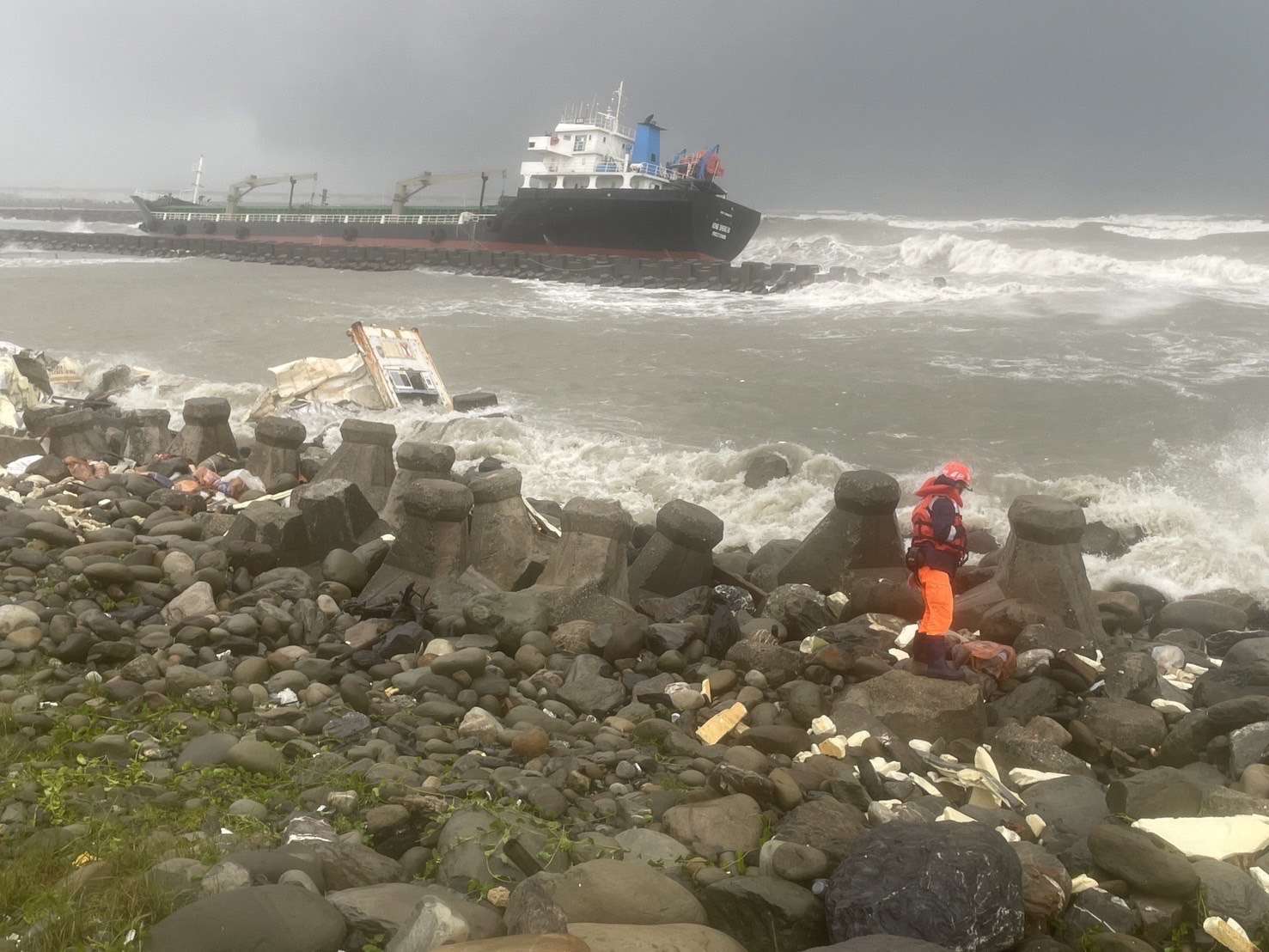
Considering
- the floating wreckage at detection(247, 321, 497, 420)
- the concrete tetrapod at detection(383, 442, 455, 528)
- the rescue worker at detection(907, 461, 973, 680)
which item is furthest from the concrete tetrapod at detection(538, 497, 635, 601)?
the floating wreckage at detection(247, 321, 497, 420)

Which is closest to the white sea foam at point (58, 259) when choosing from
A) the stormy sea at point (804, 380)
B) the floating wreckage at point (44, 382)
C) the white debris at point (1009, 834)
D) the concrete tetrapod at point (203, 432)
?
the stormy sea at point (804, 380)

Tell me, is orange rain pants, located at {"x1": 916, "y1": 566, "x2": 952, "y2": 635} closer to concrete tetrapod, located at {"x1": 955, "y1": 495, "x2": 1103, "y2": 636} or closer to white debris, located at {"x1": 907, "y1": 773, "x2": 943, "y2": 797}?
concrete tetrapod, located at {"x1": 955, "y1": 495, "x2": 1103, "y2": 636}

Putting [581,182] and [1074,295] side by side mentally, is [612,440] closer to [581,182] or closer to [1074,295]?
[1074,295]

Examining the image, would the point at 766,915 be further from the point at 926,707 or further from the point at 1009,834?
the point at 926,707

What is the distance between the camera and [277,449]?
8320 mm

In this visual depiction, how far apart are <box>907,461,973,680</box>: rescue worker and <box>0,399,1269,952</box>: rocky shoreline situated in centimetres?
21

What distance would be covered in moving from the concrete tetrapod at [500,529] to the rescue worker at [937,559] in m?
2.50

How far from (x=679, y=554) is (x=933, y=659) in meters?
1.93

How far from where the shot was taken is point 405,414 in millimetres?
11320

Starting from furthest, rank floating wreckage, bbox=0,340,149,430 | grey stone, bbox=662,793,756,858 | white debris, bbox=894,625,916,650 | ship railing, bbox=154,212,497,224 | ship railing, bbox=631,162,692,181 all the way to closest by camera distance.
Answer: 1. ship railing, bbox=154,212,497,224
2. ship railing, bbox=631,162,692,181
3. floating wreckage, bbox=0,340,149,430
4. white debris, bbox=894,625,916,650
5. grey stone, bbox=662,793,756,858

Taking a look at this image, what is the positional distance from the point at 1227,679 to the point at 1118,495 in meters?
4.06

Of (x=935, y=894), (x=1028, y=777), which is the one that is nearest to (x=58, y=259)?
(x=1028, y=777)

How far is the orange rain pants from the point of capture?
4969 millimetres

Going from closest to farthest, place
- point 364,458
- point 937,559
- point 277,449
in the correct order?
1. point 937,559
2. point 364,458
3. point 277,449
